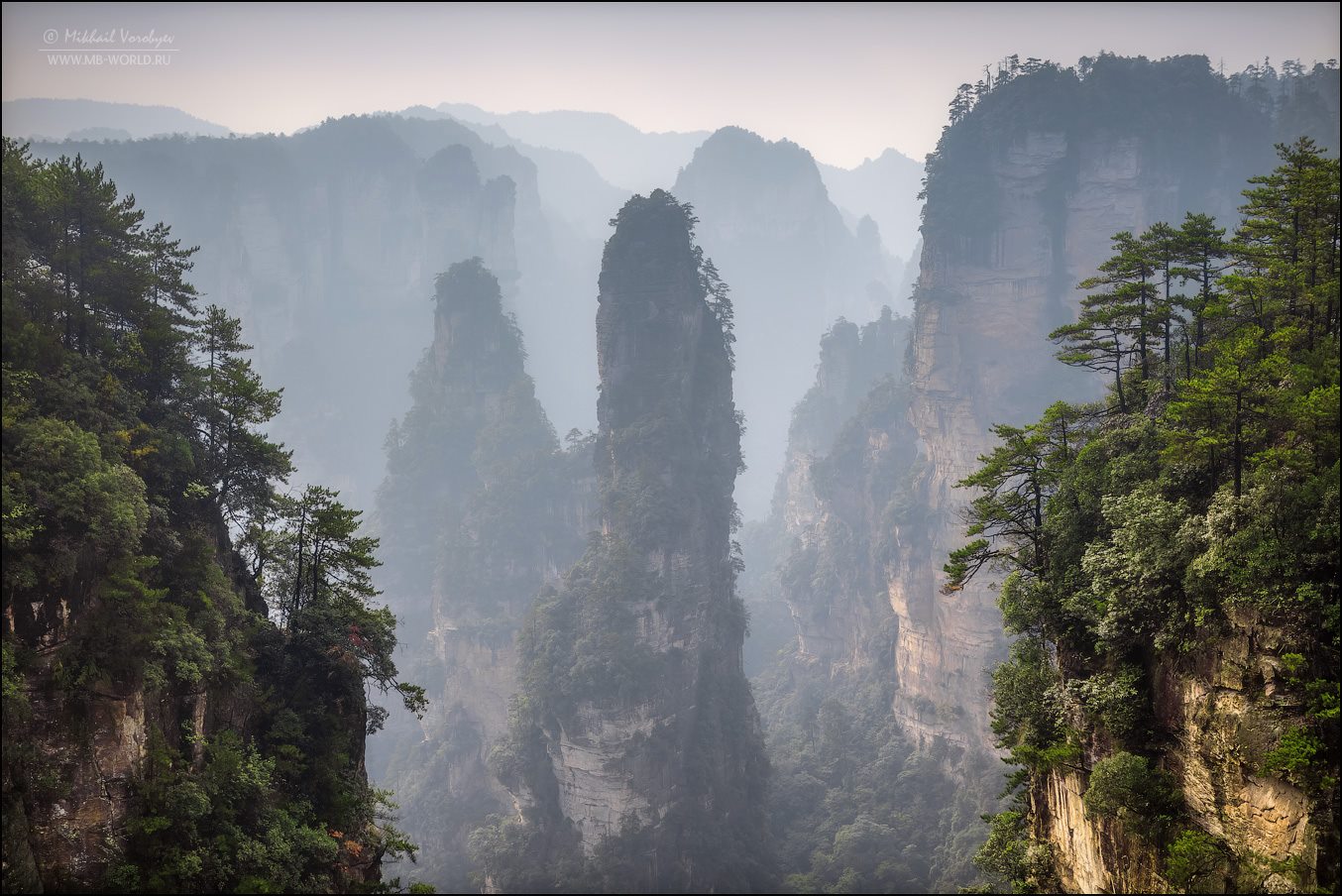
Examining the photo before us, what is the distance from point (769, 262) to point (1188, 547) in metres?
149

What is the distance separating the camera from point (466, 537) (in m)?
71.1

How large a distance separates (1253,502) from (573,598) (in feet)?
141

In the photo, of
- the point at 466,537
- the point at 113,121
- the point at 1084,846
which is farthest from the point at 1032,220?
the point at 113,121

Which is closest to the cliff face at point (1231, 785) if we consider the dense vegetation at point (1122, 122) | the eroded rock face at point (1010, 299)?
the eroded rock face at point (1010, 299)

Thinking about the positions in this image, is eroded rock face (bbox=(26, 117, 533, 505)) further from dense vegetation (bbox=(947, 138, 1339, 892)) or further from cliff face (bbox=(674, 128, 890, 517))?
dense vegetation (bbox=(947, 138, 1339, 892))

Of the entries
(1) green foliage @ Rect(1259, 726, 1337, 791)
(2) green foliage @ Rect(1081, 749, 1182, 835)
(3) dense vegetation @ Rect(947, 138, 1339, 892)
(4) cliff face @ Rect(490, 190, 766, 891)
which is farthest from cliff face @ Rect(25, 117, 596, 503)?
(1) green foliage @ Rect(1259, 726, 1337, 791)

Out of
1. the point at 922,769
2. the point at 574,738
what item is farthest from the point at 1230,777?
the point at 922,769

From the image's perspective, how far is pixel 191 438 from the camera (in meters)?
24.2

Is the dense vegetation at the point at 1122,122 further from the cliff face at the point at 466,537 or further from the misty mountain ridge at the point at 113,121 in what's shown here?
the misty mountain ridge at the point at 113,121

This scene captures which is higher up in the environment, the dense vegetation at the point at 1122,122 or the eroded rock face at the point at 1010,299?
the dense vegetation at the point at 1122,122

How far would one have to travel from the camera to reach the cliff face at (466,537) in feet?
218

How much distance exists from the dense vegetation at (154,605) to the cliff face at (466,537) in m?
38.1

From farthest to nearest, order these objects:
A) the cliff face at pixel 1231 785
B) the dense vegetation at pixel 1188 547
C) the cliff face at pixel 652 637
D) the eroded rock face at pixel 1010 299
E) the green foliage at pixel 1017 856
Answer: the eroded rock face at pixel 1010 299 → the cliff face at pixel 652 637 → the green foliage at pixel 1017 856 → the dense vegetation at pixel 1188 547 → the cliff face at pixel 1231 785

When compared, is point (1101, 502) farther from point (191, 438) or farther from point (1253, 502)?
point (191, 438)
